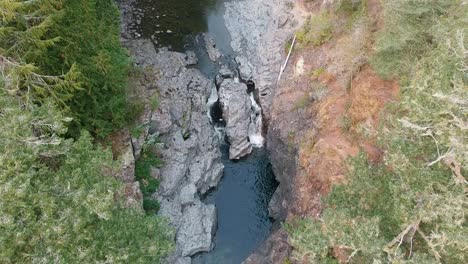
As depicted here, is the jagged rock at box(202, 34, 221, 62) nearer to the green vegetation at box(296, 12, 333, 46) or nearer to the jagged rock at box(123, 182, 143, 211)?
the green vegetation at box(296, 12, 333, 46)

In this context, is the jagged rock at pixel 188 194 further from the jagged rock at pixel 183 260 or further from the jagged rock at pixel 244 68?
the jagged rock at pixel 244 68

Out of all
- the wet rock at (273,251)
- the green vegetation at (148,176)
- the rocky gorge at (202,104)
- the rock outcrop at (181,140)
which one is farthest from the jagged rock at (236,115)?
the wet rock at (273,251)

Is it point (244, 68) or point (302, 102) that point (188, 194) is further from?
point (244, 68)

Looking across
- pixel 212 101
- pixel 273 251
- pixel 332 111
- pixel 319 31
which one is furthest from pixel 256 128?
pixel 273 251

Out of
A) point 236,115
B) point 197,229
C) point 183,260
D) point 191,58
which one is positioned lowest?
point 183,260

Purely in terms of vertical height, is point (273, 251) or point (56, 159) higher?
point (56, 159)

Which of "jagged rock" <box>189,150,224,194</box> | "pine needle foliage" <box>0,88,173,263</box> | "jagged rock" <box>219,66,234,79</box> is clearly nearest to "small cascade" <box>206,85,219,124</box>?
"jagged rock" <box>219,66,234,79</box>
